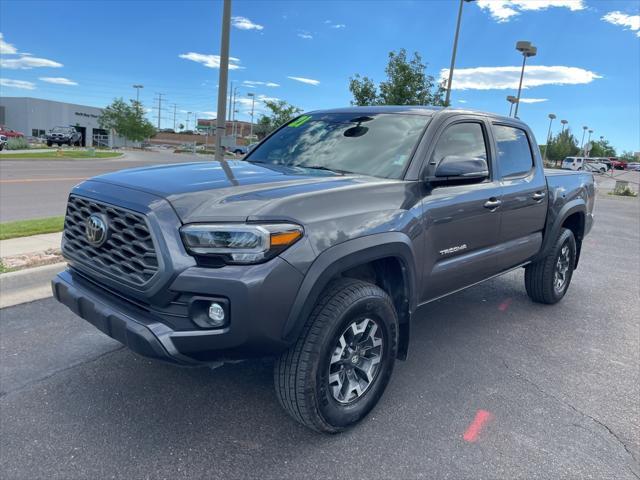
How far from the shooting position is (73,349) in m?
3.75

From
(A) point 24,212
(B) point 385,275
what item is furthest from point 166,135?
(B) point 385,275

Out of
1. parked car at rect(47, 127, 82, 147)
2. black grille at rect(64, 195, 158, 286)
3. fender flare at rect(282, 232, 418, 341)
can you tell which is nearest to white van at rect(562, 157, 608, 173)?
fender flare at rect(282, 232, 418, 341)

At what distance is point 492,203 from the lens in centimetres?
388

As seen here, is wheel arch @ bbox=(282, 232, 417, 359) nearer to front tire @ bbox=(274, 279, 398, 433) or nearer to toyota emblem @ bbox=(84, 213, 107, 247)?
front tire @ bbox=(274, 279, 398, 433)

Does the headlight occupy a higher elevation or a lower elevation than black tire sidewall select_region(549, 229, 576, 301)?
higher

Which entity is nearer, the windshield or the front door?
the front door

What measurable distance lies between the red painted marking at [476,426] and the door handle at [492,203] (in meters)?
1.54

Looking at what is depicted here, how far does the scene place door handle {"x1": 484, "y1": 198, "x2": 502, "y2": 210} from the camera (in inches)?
150

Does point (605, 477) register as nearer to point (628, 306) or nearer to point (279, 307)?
point (279, 307)

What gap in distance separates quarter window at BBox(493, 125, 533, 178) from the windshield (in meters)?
1.07

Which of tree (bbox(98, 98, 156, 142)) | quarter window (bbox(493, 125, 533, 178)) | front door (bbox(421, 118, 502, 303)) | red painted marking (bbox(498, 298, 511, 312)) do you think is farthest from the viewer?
tree (bbox(98, 98, 156, 142))

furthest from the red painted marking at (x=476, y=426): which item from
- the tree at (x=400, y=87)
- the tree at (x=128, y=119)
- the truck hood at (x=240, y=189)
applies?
the tree at (x=128, y=119)

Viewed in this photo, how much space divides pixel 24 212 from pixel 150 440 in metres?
8.29

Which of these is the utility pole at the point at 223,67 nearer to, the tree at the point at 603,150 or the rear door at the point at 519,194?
the rear door at the point at 519,194
